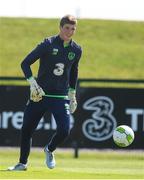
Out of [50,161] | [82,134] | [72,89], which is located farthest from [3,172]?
[82,134]

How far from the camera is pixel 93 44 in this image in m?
56.8

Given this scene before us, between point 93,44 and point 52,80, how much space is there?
42.4 meters

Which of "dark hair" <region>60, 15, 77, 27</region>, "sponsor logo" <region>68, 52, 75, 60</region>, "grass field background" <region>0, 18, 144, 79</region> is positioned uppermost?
"dark hair" <region>60, 15, 77, 27</region>

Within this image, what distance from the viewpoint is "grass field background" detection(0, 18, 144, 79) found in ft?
164

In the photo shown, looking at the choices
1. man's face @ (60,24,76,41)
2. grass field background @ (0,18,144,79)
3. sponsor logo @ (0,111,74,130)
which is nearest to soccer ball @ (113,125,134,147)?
man's face @ (60,24,76,41)

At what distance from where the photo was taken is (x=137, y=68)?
50.6 meters

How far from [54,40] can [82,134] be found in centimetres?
808

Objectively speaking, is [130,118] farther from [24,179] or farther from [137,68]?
[137,68]

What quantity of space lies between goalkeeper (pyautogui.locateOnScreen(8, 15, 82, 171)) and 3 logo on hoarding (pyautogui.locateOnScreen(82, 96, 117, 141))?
7588mm

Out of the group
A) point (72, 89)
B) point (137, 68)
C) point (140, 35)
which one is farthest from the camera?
point (140, 35)

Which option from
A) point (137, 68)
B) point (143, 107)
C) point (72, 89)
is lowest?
point (137, 68)

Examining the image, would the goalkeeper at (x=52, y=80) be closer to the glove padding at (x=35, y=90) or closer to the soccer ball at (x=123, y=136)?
the glove padding at (x=35, y=90)

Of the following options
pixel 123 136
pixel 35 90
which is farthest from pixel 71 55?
pixel 123 136

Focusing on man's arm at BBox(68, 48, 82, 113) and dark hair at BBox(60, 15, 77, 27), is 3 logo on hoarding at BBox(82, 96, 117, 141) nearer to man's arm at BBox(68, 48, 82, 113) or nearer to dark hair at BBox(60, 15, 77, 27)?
man's arm at BBox(68, 48, 82, 113)
